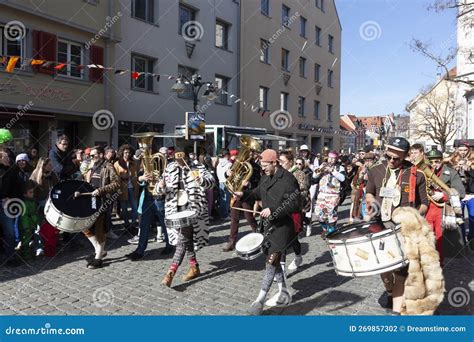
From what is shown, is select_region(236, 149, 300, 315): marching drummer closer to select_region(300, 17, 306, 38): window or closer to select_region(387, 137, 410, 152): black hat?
select_region(387, 137, 410, 152): black hat

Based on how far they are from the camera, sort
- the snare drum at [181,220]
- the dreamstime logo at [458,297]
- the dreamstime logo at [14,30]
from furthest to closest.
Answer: the dreamstime logo at [14,30] → the snare drum at [181,220] → the dreamstime logo at [458,297]

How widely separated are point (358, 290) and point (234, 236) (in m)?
2.89

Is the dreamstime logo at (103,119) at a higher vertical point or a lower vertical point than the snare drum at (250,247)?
higher

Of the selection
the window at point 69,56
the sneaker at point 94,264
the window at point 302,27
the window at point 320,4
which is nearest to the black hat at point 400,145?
the sneaker at point 94,264

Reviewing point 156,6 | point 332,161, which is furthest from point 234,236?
point 156,6

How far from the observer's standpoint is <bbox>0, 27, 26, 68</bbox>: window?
12914 mm

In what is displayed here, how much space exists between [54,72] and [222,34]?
37.9 ft

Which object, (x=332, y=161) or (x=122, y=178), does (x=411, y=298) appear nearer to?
(x=332, y=161)

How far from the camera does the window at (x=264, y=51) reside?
87.7 feet

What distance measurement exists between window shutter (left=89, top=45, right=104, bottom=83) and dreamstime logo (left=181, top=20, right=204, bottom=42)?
5451 mm

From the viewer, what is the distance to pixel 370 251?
3.73 metres

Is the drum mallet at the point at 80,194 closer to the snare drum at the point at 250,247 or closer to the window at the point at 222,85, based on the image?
the snare drum at the point at 250,247

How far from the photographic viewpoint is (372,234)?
373 cm

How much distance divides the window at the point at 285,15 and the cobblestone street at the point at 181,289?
81.5 feet
